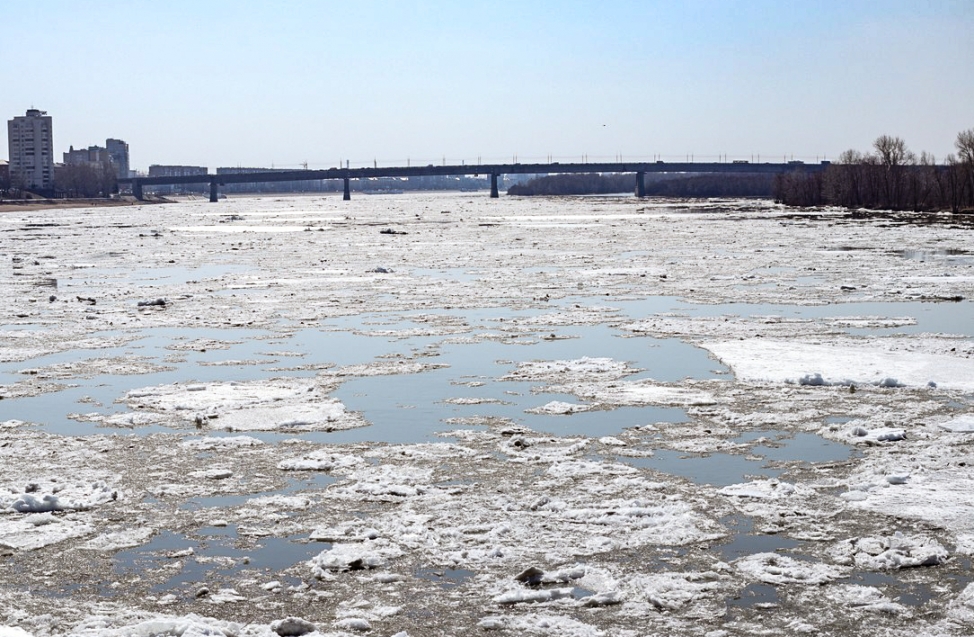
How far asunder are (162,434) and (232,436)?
739mm

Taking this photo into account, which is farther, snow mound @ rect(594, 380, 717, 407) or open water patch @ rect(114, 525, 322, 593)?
snow mound @ rect(594, 380, 717, 407)

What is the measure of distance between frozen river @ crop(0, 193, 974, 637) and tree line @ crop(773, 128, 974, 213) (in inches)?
2951

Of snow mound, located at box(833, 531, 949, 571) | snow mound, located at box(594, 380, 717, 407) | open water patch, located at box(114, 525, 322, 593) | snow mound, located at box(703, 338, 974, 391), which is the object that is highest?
snow mound, located at box(703, 338, 974, 391)

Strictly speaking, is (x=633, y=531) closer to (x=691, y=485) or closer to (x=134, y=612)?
(x=691, y=485)

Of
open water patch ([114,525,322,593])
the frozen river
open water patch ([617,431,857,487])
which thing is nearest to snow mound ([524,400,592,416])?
the frozen river

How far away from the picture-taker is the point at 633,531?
8.28 metres

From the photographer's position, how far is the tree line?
300 ft

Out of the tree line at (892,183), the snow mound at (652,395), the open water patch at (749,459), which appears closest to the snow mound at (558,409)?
the snow mound at (652,395)

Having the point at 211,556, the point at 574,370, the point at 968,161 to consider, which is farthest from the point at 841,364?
the point at 968,161

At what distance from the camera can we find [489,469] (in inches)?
395

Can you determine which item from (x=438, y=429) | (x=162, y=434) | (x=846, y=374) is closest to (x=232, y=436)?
(x=162, y=434)

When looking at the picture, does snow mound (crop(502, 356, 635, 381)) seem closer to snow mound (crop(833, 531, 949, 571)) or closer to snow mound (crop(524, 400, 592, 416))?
snow mound (crop(524, 400, 592, 416))

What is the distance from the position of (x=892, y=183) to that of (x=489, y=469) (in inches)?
4024

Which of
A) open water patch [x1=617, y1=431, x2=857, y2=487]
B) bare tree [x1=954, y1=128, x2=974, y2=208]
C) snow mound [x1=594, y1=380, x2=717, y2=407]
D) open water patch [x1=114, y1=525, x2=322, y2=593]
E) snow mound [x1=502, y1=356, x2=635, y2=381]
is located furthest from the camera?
bare tree [x1=954, y1=128, x2=974, y2=208]
